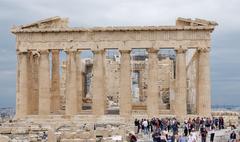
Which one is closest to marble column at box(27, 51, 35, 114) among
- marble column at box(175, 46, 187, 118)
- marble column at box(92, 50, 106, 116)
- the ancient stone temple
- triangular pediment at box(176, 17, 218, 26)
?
the ancient stone temple

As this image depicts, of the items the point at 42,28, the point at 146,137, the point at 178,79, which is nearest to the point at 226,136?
the point at 146,137

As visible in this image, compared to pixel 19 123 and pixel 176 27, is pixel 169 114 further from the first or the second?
pixel 19 123

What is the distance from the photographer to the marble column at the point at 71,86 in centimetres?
6228

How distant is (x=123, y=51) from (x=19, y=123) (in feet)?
36.3

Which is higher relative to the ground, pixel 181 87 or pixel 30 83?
pixel 30 83

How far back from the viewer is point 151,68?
62.1 meters

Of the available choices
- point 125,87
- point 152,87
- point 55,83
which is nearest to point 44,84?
point 55,83

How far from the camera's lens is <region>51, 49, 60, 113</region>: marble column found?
6556 centimetres

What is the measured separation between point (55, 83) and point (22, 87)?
145 inches

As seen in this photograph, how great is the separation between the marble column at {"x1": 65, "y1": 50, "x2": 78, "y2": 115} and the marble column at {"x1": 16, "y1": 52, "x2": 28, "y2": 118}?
12.3ft

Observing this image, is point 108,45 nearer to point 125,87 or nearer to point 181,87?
point 125,87

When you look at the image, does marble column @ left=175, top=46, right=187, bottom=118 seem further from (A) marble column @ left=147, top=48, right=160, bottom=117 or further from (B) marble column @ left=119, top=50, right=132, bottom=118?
(B) marble column @ left=119, top=50, right=132, bottom=118

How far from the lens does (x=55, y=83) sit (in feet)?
215

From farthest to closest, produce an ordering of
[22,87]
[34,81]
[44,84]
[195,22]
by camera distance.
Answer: [34,81] → [22,87] → [44,84] → [195,22]
